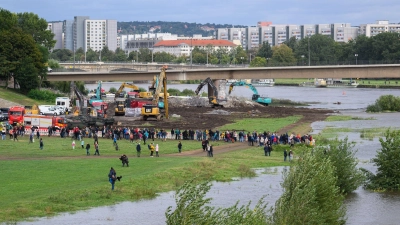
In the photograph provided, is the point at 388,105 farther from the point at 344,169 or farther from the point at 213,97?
the point at 344,169

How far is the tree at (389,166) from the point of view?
4634cm

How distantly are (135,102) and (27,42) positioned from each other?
19667 mm

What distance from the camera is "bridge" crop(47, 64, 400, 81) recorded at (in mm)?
111838

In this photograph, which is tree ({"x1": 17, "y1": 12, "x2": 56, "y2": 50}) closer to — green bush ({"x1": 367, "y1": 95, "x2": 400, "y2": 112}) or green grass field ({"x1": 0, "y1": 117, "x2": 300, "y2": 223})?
green bush ({"x1": 367, "y1": 95, "x2": 400, "y2": 112})

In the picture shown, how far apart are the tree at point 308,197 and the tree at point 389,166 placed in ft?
34.7

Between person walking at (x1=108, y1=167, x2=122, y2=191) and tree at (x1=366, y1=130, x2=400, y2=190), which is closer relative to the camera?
person walking at (x1=108, y1=167, x2=122, y2=191)

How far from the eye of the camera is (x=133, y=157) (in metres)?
54.8

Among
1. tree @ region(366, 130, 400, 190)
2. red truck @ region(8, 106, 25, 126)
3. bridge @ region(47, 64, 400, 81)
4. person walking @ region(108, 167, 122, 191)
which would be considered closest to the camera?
person walking @ region(108, 167, 122, 191)

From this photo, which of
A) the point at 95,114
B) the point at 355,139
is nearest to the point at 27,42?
the point at 95,114

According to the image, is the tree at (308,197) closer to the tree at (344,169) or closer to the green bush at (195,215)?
the green bush at (195,215)

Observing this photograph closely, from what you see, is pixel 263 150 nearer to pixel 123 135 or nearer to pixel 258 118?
pixel 123 135

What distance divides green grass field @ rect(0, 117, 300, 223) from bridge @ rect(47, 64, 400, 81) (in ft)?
172

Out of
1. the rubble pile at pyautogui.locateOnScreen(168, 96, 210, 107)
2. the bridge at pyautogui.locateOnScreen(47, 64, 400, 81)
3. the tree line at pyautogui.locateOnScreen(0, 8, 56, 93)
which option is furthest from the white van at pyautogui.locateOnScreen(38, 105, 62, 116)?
the bridge at pyautogui.locateOnScreen(47, 64, 400, 81)

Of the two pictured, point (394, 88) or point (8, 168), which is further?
point (394, 88)
